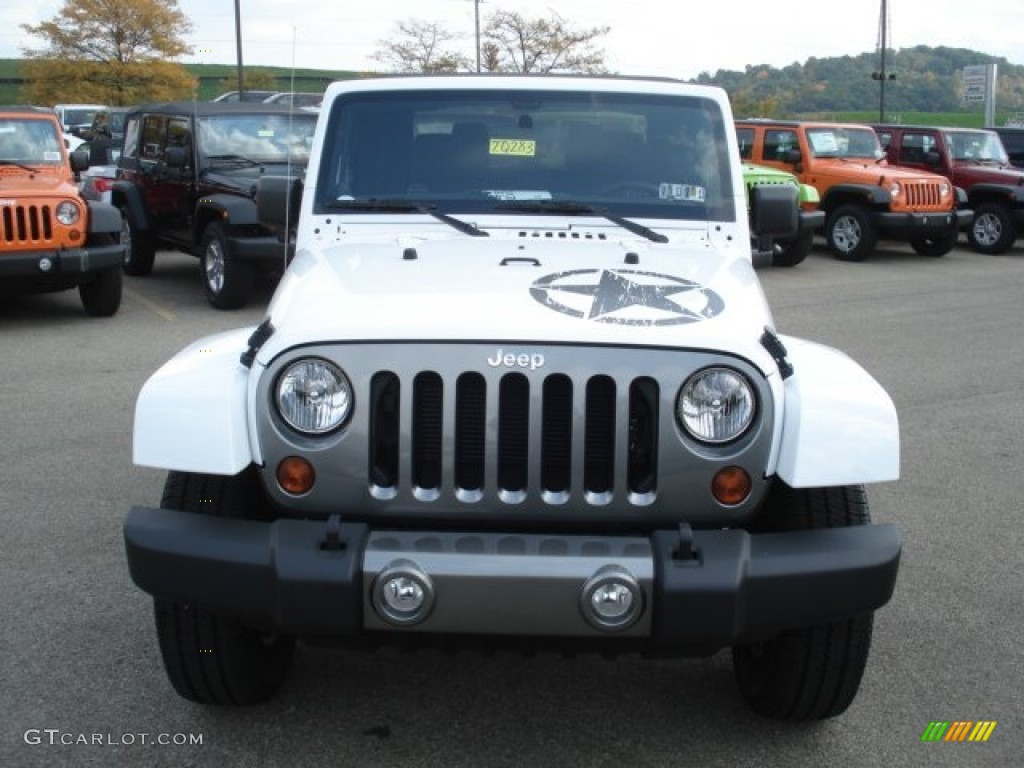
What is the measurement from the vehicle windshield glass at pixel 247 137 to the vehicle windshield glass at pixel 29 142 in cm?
137

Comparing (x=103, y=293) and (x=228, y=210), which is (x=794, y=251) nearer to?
(x=228, y=210)

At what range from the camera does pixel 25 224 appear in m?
9.90

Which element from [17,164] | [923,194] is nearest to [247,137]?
[17,164]

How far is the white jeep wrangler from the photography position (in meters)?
2.83

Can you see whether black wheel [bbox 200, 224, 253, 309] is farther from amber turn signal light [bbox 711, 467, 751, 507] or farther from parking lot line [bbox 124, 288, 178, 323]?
A: amber turn signal light [bbox 711, 467, 751, 507]

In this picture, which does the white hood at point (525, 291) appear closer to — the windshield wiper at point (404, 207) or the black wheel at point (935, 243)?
the windshield wiper at point (404, 207)

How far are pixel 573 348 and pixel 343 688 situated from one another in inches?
55.6

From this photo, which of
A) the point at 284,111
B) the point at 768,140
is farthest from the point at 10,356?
the point at 768,140

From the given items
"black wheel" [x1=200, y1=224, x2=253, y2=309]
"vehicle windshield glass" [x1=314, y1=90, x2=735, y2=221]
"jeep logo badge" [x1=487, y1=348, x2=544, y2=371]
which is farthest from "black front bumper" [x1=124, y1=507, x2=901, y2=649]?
"black wheel" [x1=200, y1=224, x2=253, y2=309]

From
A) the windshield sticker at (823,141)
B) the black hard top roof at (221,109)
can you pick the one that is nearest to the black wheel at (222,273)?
the black hard top roof at (221,109)

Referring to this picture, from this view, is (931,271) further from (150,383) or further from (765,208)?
(150,383)

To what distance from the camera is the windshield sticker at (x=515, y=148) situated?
4441 millimetres

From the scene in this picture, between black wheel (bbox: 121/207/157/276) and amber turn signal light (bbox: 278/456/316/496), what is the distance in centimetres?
1055

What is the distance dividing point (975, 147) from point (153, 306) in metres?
12.6
